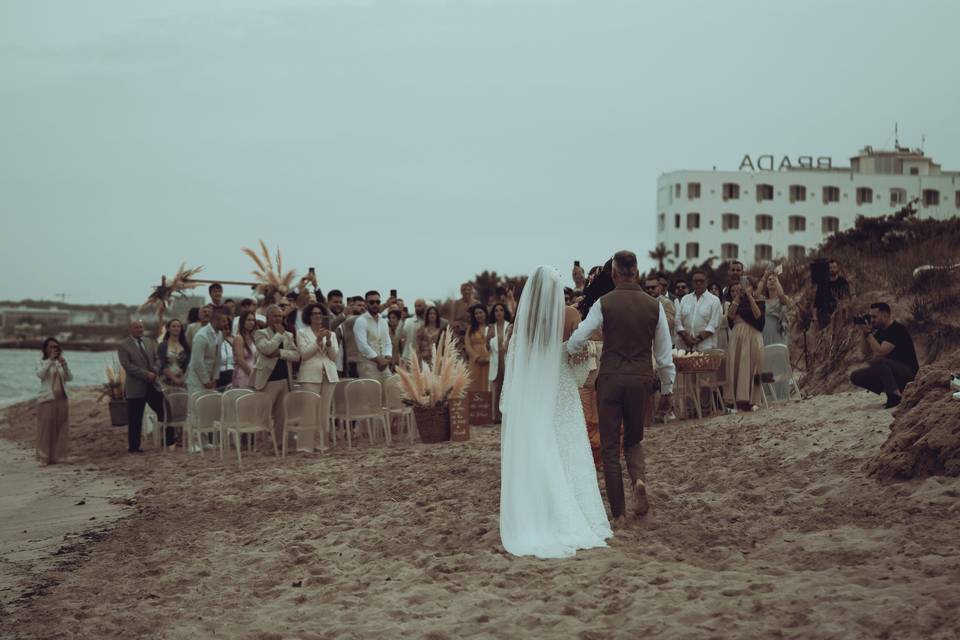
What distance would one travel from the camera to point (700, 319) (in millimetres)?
15453

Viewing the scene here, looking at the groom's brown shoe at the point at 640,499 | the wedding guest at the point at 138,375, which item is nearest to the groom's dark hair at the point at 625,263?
the groom's brown shoe at the point at 640,499

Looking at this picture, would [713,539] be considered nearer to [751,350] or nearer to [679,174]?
[751,350]

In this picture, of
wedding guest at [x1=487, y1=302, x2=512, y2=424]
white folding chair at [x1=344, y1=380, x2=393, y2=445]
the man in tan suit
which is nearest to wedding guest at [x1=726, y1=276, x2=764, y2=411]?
wedding guest at [x1=487, y1=302, x2=512, y2=424]

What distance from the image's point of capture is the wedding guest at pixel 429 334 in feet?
58.3

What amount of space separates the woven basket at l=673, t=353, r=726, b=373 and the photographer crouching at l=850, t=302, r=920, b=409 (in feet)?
7.21

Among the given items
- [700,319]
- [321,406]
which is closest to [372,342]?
[321,406]

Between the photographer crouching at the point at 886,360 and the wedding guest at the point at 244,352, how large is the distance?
26.8ft

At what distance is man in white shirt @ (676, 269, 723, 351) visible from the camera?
50.3 ft

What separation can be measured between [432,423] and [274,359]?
2.34m

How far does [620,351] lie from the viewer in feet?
29.1

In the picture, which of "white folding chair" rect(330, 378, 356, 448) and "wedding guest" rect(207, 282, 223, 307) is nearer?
"white folding chair" rect(330, 378, 356, 448)

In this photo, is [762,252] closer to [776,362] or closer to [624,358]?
[776,362]

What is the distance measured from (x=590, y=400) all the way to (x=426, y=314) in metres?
7.58

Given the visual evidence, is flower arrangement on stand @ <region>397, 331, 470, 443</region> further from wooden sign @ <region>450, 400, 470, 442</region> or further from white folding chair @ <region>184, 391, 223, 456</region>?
white folding chair @ <region>184, 391, 223, 456</region>
